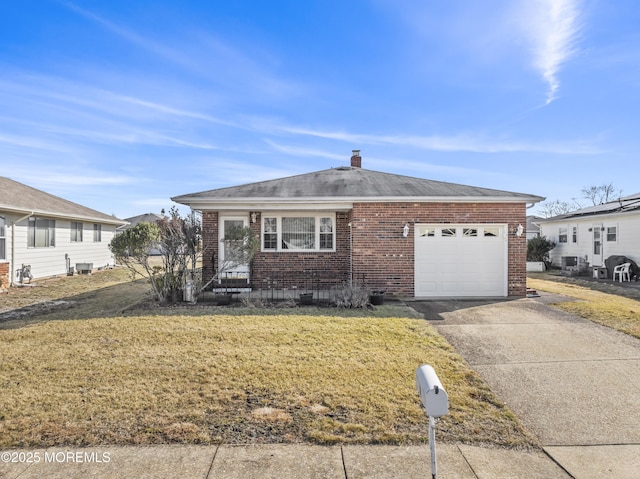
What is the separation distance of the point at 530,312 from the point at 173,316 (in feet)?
28.2

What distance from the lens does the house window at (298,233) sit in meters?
11.8

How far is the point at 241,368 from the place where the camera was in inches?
191

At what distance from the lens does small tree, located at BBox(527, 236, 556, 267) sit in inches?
855

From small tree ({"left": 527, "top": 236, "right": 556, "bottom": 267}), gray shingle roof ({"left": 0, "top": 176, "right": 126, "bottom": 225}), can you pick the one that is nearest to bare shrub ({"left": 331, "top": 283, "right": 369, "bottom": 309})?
gray shingle roof ({"left": 0, "top": 176, "right": 126, "bottom": 225})

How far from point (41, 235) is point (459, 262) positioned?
1745 cm

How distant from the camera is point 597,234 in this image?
61.9 feet

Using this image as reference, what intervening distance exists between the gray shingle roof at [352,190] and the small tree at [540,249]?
12.9 meters

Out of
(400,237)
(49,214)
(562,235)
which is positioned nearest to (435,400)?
(400,237)

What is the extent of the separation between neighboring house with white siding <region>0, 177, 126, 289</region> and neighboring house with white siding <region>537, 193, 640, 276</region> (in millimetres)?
26320

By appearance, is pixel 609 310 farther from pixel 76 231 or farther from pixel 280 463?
pixel 76 231

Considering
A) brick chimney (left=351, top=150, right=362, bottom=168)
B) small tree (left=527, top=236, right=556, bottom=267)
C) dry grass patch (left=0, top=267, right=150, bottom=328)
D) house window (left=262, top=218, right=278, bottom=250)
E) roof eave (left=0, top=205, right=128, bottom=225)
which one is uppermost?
brick chimney (left=351, top=150, right=362, bottom=168)

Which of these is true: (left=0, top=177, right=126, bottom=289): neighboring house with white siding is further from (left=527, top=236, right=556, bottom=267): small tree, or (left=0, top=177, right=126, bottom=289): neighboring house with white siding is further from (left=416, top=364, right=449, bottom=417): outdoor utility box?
(left=527, top=236, right=556, bottom=267): small tree

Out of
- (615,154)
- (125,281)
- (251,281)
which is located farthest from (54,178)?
(615,154)

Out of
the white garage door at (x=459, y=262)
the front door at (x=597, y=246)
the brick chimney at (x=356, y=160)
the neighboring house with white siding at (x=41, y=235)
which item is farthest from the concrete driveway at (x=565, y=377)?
the neighboring house with white siding at (x=41, y=235)
